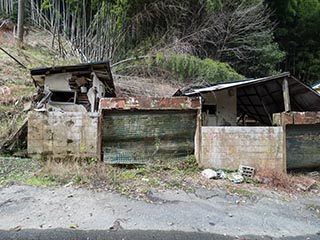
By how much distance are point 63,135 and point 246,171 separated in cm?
429

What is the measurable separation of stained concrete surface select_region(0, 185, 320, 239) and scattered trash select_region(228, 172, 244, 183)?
0.63 metres

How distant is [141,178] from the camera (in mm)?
4582

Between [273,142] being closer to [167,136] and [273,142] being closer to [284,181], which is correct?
[284,181]

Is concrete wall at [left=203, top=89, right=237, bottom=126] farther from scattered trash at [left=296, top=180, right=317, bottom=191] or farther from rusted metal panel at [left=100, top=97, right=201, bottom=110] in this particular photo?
scattered trash at [left=296, top=180, right=317, bottom=191]

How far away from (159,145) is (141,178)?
98cm

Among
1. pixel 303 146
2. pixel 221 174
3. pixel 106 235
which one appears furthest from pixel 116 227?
pixel 303 146

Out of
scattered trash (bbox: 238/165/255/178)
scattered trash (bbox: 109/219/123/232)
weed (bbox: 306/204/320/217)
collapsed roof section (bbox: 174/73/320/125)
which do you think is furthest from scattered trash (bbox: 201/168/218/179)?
scattered trash (bbox: 109/219/123/232)

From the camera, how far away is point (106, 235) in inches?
102

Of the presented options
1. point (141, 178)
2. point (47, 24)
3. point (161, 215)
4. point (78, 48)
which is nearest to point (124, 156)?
point (141, 178)

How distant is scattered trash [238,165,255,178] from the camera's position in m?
4.84

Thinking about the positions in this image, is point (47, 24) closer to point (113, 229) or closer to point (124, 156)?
point (124, 156)

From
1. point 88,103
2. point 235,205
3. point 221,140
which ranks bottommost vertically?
point 235,205

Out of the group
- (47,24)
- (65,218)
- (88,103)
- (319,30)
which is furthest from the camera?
(319,30)

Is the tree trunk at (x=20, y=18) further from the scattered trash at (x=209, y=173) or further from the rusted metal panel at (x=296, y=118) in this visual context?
the rusted metal panel at (x=296, y=118)
